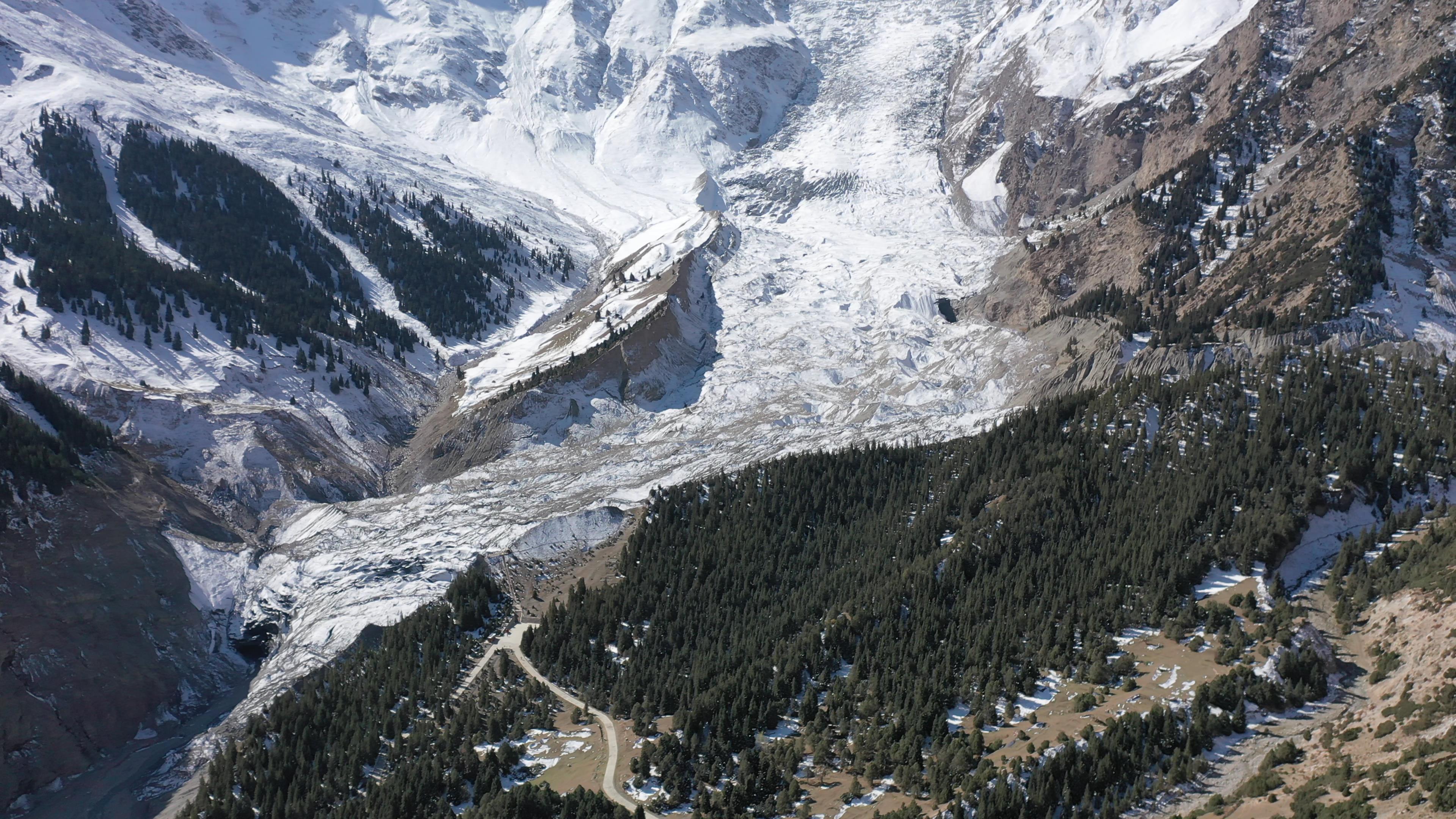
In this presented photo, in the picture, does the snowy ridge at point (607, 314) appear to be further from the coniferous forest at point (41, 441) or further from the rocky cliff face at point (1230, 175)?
the rocky cliff face at point (1230, 175)

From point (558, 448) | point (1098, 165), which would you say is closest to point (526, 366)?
point (558, 448)

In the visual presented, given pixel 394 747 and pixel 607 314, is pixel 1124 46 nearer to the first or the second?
pixel 607 314

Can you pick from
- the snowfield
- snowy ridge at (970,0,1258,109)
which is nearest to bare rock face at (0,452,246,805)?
the snowfield

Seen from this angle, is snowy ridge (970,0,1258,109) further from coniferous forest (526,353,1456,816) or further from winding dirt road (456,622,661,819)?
Answer: winding dirt road (456,622,661,819)

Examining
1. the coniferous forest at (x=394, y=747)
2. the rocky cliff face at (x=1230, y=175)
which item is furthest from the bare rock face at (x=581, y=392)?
the rocky cliff face at (x=1230, y=175)

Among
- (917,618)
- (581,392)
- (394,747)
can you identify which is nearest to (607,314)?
(581,392)

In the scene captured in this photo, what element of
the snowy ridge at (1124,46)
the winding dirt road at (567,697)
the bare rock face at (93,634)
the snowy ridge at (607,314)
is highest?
the snowy ridge at (1124,46)

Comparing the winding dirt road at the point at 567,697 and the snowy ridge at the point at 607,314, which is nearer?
the winding dirt road at the point at 567,697

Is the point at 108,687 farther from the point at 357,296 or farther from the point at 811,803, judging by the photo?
the point at 357,296
